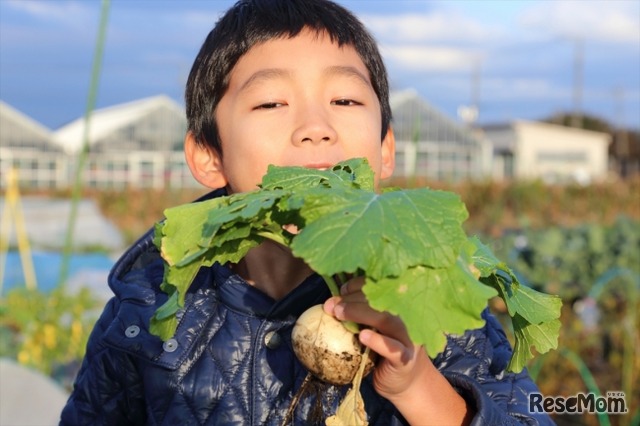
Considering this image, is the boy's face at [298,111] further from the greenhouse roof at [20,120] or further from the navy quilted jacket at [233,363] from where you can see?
the greenhouse roof at [20,120]

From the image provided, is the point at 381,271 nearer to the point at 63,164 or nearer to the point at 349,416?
the point at 349,416

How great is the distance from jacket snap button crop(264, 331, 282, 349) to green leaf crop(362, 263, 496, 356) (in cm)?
73

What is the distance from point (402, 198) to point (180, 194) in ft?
50.6

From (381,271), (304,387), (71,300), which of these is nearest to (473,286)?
(381,271)

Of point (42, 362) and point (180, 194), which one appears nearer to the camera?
point (42, 362)

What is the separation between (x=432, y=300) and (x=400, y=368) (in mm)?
265

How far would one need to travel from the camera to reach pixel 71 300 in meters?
4.62

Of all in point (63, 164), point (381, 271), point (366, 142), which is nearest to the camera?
point (381, 271)

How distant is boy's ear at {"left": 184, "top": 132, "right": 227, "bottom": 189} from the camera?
6.43ft

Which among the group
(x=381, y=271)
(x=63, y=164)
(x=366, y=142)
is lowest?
(x=63, y=164)

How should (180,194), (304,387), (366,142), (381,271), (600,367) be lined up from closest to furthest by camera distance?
(381,271) < (304,387) < (366,142) < (600,367) < (180,194)

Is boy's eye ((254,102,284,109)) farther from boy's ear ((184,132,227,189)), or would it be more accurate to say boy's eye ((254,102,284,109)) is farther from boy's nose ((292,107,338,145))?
boy's ear ((184,132,227,189))

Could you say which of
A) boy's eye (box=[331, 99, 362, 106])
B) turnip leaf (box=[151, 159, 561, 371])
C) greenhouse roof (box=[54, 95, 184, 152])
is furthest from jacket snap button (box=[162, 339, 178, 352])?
greenhouse roof (box=[54, 95, 184, 152])

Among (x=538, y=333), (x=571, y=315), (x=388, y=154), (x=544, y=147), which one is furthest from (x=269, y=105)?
(x=544, y=147)
